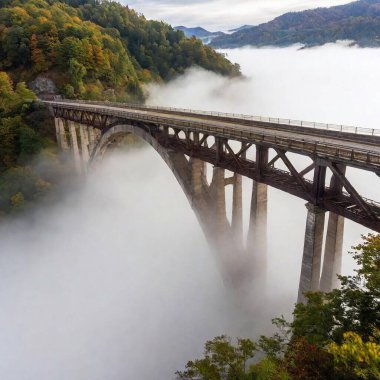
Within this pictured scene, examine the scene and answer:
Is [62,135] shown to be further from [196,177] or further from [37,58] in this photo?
[196,177]

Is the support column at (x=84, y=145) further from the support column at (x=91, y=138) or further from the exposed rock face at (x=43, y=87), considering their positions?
the exposed rock face at (x=43, y=87)

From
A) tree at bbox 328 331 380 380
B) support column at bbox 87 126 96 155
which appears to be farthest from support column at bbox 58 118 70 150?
tree at bbox 328 331 380 380

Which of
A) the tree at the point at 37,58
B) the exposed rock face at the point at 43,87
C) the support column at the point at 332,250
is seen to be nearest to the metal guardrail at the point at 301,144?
the support column at the point at 332,250

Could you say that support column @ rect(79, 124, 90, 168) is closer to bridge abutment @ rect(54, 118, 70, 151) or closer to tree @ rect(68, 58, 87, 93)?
bridge abutment @ rect(54, 118, 70, 151)

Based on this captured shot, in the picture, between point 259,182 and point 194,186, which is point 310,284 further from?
point 194,186

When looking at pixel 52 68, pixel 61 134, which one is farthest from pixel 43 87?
pixel 61 134
